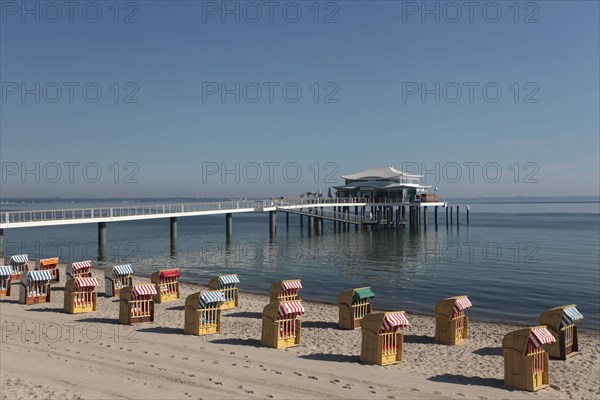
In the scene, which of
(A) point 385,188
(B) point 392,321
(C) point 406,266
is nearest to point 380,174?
(A) point 385,188

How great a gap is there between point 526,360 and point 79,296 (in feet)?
42.9

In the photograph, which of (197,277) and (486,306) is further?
(197,277)

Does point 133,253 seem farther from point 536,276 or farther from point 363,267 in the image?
point 536,276

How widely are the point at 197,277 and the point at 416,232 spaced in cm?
3731

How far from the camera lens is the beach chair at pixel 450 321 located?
13.2 m

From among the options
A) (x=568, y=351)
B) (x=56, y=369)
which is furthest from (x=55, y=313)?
(x=568, y=351)

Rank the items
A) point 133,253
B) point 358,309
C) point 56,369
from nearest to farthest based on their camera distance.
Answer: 1. point 56,369
2. point 358,309
3. point 133,253

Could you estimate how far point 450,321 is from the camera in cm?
1317

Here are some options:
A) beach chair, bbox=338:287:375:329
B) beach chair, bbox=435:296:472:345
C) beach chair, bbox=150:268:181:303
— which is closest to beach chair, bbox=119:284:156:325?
beach chair, bbox=150:268:181:303

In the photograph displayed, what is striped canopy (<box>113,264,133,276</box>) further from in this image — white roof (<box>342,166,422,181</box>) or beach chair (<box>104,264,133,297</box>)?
white roof (<box>342,166,422,181</box>)

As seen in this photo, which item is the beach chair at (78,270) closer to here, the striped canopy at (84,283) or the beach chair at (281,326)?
the striped canopy at (84,283)

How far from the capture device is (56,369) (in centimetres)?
1013

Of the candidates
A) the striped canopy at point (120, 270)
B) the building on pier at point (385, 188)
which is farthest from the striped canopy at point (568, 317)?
the building on pier at point (385, 188)

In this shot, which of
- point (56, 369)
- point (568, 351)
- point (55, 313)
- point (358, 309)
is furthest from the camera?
point (55, 313)
